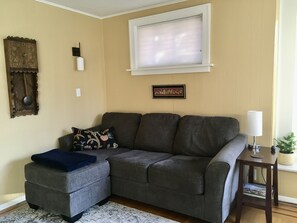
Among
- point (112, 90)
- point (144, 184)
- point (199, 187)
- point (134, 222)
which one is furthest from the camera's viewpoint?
point (112, 90)

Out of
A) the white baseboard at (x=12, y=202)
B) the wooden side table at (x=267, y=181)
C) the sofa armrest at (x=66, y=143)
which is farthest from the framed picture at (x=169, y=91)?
the white baseboard at (x=12, y=202)

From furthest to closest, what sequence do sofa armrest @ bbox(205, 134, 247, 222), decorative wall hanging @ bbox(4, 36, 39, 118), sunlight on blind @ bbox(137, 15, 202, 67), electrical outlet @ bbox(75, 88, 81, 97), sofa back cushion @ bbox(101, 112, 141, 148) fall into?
electrical outlet @ bbox(75, 88, 81, 97), sofa back cushion @ bbox(101, 112, 141, 148), sunlight on blind @ bbox(137, 15, 202, 67), decorative wall hanging @ bbox(4, 36, 39, 118), sofa armrest @ bbox(205, 134, 247, 222)

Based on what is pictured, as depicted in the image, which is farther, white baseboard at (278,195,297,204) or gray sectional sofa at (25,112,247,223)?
white baseboard at (278,195,297,204)

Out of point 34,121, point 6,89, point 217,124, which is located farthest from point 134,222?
point 6,89

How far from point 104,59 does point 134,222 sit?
2461 millimetres

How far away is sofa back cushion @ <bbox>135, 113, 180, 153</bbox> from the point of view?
307 cm

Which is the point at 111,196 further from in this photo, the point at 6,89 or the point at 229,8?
the point at 229,8

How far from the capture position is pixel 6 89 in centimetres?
269

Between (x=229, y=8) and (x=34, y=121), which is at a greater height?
(x=229, y=8)

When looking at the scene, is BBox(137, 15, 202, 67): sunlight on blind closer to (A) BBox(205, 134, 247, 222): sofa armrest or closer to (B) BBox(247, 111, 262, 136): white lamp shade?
(B) BBox(247, 111, 262, 136): white lamp shade

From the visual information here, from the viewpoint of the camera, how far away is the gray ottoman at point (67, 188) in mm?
2357

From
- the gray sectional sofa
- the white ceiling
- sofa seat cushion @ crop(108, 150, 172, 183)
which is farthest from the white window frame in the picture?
sofa seat cushion @ crop(108, 150, 172, 183)

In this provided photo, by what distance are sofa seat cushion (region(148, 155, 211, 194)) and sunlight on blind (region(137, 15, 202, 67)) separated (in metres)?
1.28

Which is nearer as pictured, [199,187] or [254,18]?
[199,187]
